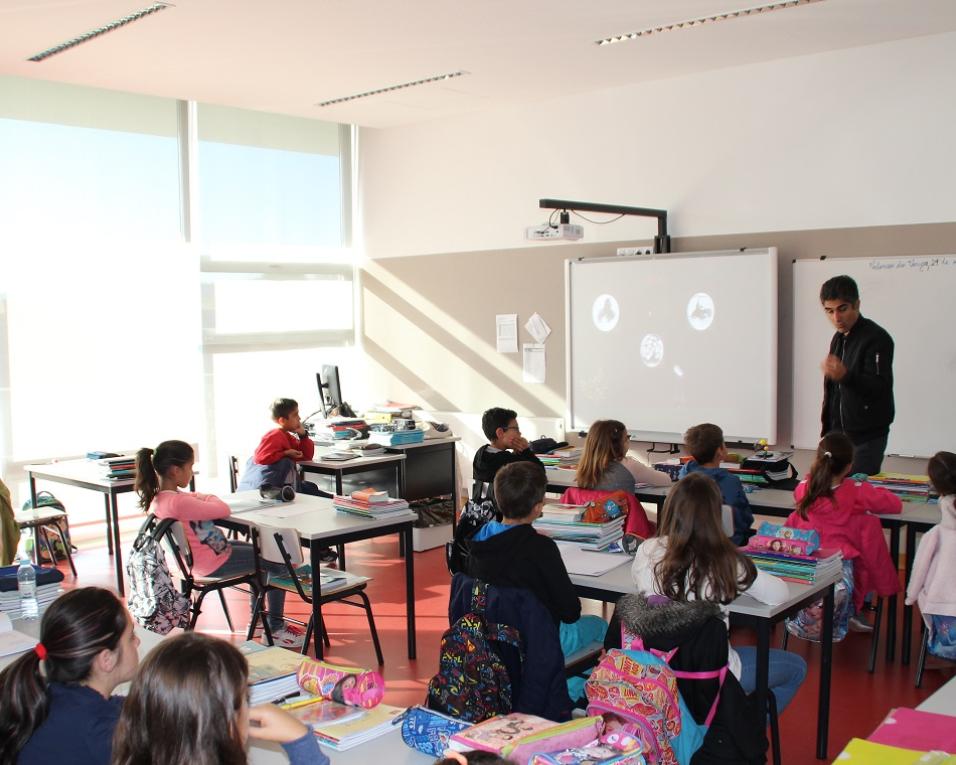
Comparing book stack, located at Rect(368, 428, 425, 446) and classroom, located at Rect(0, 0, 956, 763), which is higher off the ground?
classroom, located at Rect(0, 0, 956, 763)

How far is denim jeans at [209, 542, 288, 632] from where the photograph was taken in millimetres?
4801

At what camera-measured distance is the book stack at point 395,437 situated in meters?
6.98

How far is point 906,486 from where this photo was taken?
4871 mm

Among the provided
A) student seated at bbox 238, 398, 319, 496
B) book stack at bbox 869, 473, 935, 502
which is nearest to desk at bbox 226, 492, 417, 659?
student seated at bbox 238, 398, 319, 496

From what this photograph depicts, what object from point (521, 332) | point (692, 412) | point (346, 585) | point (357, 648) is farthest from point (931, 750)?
point (521, 332)

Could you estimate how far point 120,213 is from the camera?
7.95m

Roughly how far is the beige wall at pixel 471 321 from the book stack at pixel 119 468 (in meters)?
3.28

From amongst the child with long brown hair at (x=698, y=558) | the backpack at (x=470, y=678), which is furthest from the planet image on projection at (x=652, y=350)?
the backpack at (x=470, y=678)

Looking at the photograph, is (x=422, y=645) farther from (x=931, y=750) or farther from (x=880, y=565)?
(x=931, y=750)

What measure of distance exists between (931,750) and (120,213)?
7441 millimetres

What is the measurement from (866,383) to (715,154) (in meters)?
2.30

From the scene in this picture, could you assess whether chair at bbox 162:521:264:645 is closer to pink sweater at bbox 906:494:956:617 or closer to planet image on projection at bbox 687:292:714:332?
pink sweater at bbox 906:494:956:617

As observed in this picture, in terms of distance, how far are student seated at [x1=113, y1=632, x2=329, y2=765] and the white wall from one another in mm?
5563

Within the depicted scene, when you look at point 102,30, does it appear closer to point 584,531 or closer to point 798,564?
point 584,531
